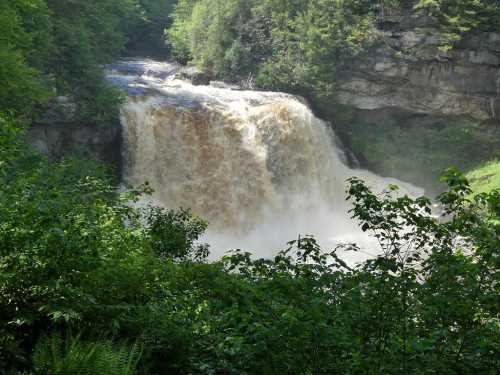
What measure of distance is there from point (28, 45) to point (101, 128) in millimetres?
4190

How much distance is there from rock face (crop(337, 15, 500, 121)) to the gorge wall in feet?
0.13

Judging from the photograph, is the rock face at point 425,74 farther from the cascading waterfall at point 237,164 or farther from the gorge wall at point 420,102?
the cascading waterfall at point 237,164

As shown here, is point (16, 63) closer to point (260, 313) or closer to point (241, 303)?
point (241, 303)

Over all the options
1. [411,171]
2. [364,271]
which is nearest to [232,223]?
[411,171]

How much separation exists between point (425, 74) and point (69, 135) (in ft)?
49.6

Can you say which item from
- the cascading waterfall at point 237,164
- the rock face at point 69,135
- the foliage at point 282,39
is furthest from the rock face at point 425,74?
the rock face at point 69,135

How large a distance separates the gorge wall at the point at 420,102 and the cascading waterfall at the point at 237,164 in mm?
3268

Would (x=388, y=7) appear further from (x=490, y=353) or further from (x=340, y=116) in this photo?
(x=490, y=353)

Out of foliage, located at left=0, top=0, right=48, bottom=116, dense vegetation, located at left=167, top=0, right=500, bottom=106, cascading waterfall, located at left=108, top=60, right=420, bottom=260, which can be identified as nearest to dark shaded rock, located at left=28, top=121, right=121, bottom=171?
cascading waterfall, located at left=108, top=60, right=420, bottom=260

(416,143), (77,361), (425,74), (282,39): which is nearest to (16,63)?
(77,361)

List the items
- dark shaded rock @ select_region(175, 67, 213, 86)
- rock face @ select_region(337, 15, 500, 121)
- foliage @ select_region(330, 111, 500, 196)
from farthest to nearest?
dark shaded rock @ select_region(175, 67, 213, 86) < foliage @ select_region(330, 111, 500, 196) < rock face @ select_region(337, 15, 500, 121)

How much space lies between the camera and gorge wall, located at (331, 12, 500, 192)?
878 inches

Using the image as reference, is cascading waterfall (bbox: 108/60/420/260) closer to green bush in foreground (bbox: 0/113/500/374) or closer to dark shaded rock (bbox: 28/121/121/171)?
dark shaded rock (bbox: 28/121/121/171)

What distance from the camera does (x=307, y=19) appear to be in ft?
77.8
